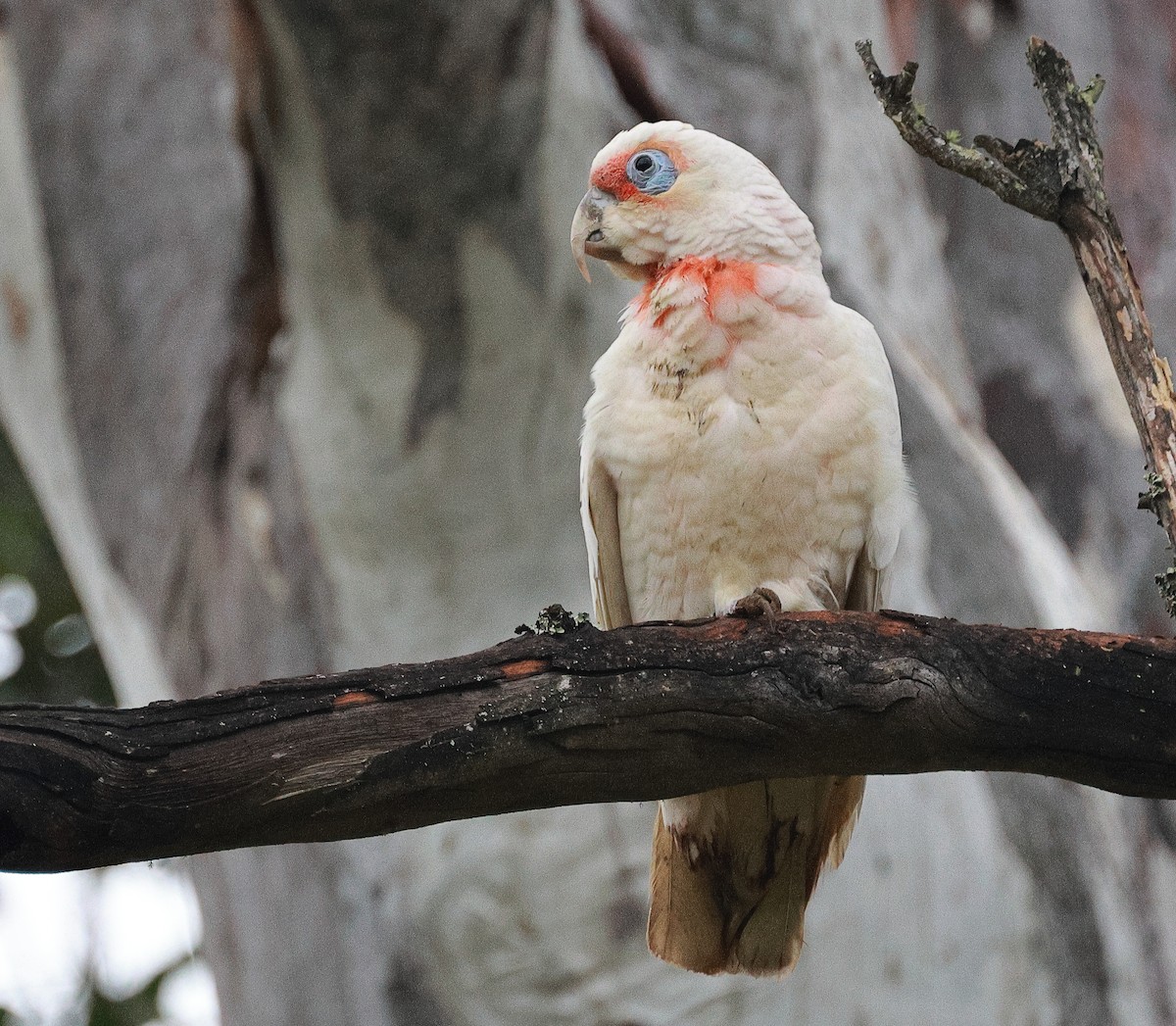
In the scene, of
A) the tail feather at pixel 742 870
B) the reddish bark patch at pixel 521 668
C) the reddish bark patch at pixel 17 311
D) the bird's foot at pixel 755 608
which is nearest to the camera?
the reddish bark patch at pixel 521 668

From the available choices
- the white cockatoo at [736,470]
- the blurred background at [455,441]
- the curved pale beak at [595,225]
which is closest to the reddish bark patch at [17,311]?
the blurred background at [455,441]

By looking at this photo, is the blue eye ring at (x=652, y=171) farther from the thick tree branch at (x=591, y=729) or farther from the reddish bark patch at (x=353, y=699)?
the reddish bark patch at (x=353, y=699)

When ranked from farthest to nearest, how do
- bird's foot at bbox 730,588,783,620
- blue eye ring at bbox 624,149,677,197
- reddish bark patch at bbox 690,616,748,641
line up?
blue eye ring at bbox 624,149,677,197 → bird's foot at bbox 730,588,783,620 → reddish bark patch at bbox 690,616,748,641

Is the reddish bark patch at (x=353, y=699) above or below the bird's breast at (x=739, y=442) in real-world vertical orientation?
below

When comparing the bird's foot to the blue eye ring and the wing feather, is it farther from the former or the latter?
the blue eye ring

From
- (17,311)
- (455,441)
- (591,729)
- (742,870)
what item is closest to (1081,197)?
(591,729)

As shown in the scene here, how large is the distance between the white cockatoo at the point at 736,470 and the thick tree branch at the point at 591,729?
395mm

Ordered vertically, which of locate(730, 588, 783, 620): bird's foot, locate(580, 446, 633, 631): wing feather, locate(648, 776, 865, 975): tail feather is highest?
locate(580, 446, 633, 631): wing feather

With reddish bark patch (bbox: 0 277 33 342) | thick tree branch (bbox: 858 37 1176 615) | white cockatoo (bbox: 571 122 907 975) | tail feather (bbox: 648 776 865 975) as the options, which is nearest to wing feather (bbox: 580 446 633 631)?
white cockatoo (bbox: 571 122 907 975)

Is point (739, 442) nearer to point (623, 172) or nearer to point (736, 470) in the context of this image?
point (736, 470)

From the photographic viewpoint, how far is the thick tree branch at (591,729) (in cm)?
150

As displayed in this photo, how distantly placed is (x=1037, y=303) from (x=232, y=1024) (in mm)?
3364

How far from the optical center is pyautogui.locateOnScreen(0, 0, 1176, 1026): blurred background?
10.4 feet

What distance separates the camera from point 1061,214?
192cm
